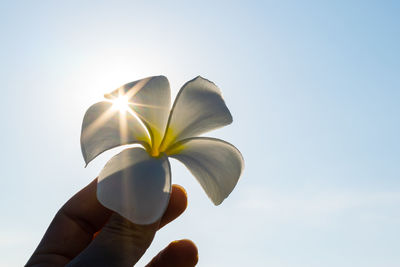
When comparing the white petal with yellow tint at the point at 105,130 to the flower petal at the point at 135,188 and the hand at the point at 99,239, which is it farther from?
the hand at the point at 99,239

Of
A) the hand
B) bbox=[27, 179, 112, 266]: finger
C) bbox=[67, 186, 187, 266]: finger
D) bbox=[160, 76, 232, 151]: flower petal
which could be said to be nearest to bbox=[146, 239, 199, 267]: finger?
the hand

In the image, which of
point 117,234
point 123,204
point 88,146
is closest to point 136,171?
point 123,204

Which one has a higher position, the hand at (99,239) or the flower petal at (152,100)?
the flower petal at (152,100)

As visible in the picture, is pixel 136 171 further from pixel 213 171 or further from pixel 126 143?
pixel 213 171

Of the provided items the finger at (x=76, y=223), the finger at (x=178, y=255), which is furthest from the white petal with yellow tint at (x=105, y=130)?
the finger at (x=76, y=223)

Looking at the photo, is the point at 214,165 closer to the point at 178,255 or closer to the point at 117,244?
the point at 117,244

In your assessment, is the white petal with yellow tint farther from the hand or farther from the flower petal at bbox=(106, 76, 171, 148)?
the hand
